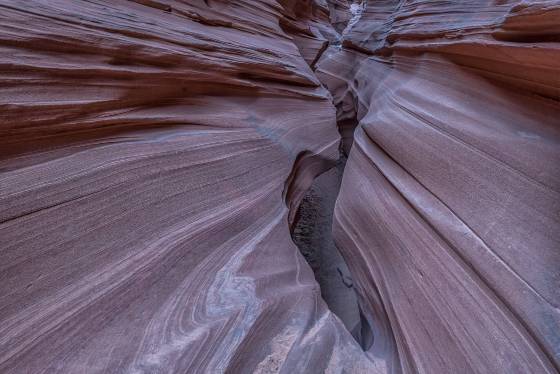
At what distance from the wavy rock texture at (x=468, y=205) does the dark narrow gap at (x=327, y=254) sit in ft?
0.84

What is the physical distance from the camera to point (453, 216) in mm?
1720

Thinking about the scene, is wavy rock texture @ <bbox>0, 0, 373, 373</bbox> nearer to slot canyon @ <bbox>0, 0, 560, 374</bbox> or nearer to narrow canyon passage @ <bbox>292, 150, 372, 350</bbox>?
slot canyon @ <bbox>0, 0, 560, 374</bbox>

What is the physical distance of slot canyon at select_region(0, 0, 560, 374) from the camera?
117 centimetres

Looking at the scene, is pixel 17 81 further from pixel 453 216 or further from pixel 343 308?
pixel 343 308

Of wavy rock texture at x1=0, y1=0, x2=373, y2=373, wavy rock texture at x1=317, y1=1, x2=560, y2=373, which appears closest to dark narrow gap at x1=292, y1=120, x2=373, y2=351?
wavy rock texture at x1=317, y1=1, x2=560, y2=373

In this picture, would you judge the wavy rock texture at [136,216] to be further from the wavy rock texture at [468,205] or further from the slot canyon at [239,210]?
the wavy rock texture at [468,205]

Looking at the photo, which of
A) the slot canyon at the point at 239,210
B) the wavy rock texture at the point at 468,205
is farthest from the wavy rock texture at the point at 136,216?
the wavy rock texture at the point at 468,205

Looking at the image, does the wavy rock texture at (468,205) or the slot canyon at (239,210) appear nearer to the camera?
the slot canyon at (239,210)

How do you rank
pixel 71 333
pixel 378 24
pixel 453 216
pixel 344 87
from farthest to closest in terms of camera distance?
1. pixel 344 87
2. pixel 378 24
3. pixel 453 216
4. pixel 71 333

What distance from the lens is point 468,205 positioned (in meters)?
1.73

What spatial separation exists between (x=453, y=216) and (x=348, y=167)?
167 centimetres

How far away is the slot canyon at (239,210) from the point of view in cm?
117

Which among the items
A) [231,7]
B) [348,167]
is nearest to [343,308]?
[348,167]

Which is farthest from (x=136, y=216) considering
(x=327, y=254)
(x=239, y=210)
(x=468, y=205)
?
(x=327, y=254)
